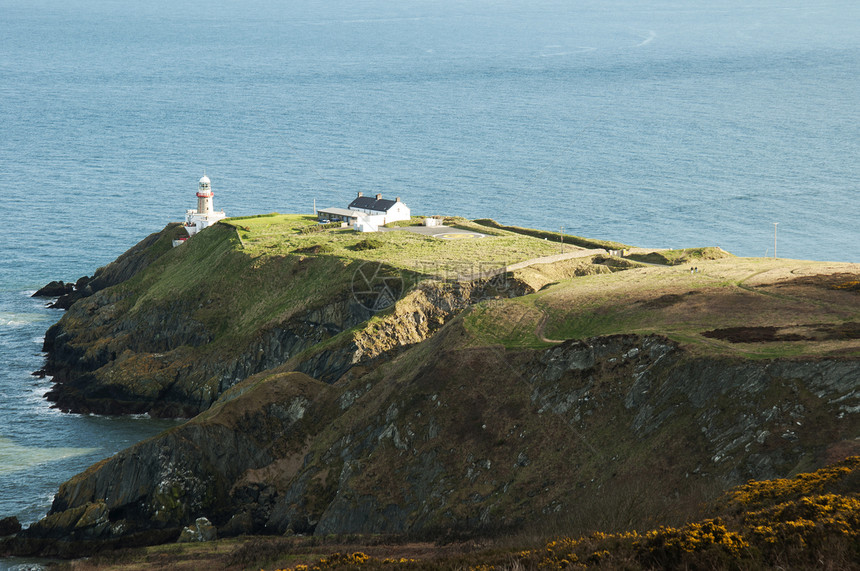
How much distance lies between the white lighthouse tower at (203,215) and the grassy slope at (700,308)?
74901 mm

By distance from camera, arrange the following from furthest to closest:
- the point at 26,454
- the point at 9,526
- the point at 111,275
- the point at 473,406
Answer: the point at 111,275, the point at 26,454, the point at 9,526, the point at 473,406

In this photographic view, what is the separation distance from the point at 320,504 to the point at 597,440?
71.4ft

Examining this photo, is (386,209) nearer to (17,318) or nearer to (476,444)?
(17,318)

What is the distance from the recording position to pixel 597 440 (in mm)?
55406

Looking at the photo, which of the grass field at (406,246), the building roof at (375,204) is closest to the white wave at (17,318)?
the grass field at (406,246)

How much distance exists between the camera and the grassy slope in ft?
186

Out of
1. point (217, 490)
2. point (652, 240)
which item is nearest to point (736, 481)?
point (217, 490)

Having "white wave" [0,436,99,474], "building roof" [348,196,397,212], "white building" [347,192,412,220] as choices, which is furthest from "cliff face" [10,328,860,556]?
"building roof" [348,196,397,212]

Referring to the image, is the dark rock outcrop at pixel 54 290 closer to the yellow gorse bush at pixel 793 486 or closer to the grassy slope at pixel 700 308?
the grassy slope at pixel 700 308

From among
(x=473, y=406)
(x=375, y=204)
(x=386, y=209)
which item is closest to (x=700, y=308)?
(x=473, y=406)

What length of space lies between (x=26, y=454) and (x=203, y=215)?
65.3m

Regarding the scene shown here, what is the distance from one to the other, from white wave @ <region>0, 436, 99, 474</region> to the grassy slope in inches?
1596

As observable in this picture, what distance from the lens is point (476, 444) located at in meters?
60.4

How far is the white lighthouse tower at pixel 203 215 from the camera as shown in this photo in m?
139
